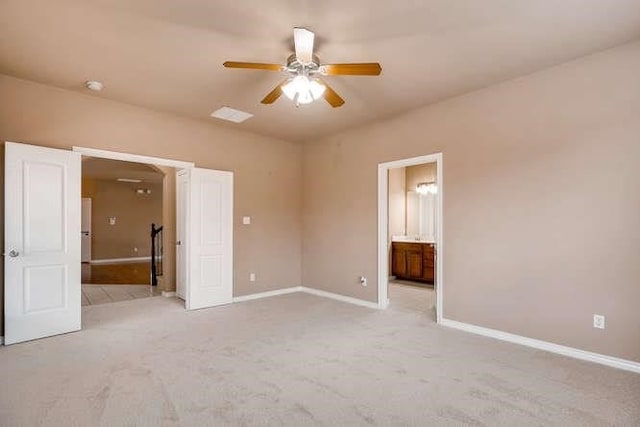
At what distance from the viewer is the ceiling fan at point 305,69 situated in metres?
2.58

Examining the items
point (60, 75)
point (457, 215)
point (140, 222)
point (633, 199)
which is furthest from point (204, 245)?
point (140, 222)

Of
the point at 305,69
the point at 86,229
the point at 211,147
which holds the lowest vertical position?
the point at 86,229

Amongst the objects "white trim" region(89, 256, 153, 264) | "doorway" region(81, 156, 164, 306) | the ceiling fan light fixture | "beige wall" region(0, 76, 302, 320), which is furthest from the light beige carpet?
"white trim" region(89, 256, 153, 264)

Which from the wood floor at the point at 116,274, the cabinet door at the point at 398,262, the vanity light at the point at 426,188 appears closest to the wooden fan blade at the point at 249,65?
the cabinet door at the point at 398,262

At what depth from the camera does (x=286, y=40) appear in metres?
2.85

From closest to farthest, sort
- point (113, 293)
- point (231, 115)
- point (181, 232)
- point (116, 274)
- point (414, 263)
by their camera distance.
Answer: point (231, 115)
point (181, 232)
point (113, 293)
point (414, 263)
point (116, 274)

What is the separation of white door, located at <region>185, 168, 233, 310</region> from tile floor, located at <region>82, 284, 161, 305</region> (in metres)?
1.48

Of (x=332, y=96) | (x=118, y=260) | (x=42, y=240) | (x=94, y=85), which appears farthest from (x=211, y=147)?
(x=118, y=260)

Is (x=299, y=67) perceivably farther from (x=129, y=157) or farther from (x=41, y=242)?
(x=41, y=242)

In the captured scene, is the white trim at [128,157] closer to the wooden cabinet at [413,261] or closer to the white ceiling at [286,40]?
the white ceiling at [286,40]

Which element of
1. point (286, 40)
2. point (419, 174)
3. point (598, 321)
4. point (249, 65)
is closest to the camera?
point (249, 65)

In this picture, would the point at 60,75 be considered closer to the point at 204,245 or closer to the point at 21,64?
the point at 21,64

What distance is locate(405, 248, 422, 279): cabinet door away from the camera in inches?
264

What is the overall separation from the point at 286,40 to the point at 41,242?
3.36 metres
